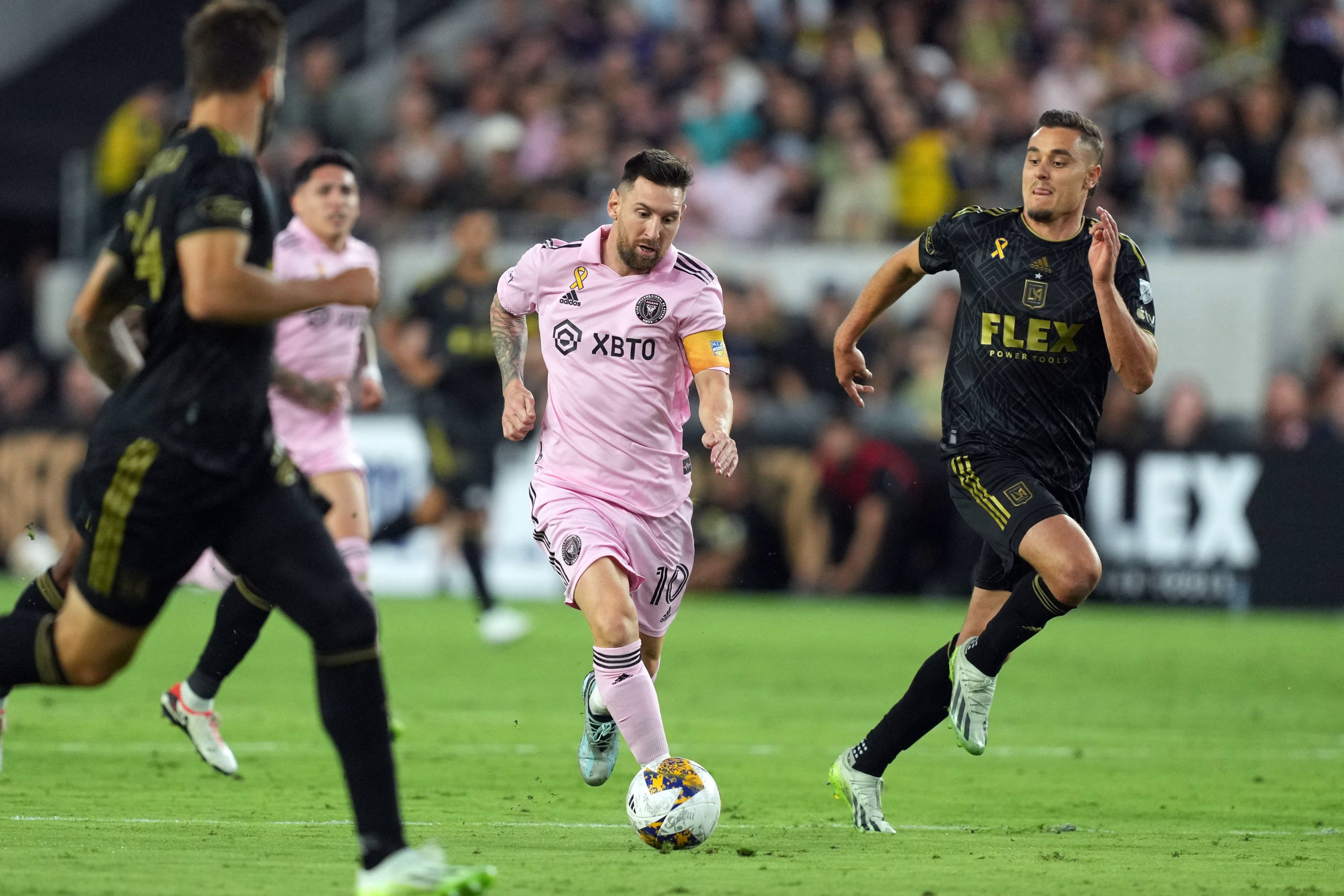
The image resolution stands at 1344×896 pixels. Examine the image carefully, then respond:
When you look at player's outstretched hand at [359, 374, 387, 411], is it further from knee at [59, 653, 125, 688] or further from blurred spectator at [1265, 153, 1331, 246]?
blurred spectator at [1265, 153, 1331, 246]

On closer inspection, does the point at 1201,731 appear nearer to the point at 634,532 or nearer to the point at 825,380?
the point at 634,532

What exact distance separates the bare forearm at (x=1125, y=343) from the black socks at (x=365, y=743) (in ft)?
10.4

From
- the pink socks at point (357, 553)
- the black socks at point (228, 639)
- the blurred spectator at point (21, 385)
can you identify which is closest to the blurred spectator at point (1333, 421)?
the pink socks at point (357, 553)

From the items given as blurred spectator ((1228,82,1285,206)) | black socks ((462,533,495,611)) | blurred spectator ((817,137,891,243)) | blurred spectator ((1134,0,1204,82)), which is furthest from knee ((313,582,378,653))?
blurred spectator ((1134,0,1204,82))

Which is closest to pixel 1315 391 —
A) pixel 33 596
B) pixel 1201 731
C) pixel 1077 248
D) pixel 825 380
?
pixel 825 380

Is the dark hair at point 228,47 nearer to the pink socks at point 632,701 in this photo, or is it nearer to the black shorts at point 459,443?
the pink socks at point 632,701

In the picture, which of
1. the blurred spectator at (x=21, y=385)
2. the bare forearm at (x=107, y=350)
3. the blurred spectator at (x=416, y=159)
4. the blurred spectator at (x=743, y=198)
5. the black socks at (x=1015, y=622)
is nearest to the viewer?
the bare forearm at (x=107, y=350)

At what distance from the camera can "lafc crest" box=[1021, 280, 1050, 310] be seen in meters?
7.52

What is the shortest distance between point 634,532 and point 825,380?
11.9 meters

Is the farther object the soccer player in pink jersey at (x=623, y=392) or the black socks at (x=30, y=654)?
the soccer player in pink jersey at (x=623, y=392)

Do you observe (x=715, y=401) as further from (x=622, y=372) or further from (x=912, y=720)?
(x=912, y=720)

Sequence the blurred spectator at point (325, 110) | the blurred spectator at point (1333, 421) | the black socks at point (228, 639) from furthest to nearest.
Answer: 1. the blurred spectator at point (325, 110)
2. the blurred spectator at point (1333, 421)
3. the black socks at point (228, 639)

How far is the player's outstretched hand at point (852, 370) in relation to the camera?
779 cm

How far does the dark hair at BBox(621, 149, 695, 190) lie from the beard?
22 centimetres
